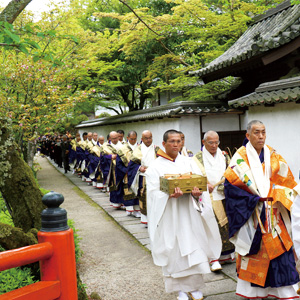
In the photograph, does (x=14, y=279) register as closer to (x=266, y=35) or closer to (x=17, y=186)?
(x=17, y=186)

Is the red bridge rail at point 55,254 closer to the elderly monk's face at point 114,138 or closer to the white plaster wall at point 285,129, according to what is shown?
the white plaster wall at point 285,129

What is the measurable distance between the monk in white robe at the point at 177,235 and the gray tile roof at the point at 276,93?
2.83m

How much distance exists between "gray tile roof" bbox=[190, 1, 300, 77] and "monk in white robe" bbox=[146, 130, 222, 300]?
15.5 ft

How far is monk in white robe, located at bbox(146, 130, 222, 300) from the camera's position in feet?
14.8

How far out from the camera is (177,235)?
458 cm

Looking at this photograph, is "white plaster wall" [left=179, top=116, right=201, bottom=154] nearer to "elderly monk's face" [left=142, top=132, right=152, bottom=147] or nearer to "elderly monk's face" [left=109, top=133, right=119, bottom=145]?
"elderly monk's face" [left=109, top=133, right=119, bottom=145]

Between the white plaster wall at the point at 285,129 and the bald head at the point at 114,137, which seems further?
the bald head at the point at 114,137

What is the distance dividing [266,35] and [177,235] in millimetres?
7494

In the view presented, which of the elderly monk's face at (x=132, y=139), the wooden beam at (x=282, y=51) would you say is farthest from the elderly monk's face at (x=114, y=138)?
the wooden beam at (x=282, y=51)

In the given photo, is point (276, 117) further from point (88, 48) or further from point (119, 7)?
point (119, 7)

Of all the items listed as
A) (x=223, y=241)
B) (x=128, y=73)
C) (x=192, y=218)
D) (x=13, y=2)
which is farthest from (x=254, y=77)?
(x=128, y=73)

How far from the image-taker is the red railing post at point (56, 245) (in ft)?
7.56

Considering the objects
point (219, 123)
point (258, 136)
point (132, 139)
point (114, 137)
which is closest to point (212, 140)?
point (258, 136)

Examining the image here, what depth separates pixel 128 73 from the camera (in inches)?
817
